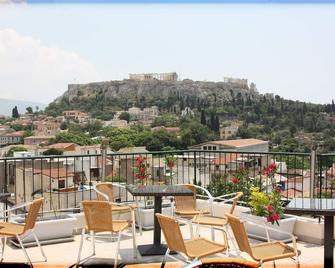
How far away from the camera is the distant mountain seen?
81.4 feet

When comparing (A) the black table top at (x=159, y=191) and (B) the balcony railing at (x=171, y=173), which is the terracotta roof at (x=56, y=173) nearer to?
(B) the balcony railing at (x=171, y=173)

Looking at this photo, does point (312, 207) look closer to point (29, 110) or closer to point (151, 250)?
point (151, 250)

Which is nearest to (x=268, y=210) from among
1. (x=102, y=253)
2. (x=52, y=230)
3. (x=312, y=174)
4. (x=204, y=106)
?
(x=102, y=253)

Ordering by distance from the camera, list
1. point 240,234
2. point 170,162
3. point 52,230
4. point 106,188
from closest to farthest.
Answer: point 240,234, point 52,230, point 106,188, point 170,162

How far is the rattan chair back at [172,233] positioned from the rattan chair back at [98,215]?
93cm

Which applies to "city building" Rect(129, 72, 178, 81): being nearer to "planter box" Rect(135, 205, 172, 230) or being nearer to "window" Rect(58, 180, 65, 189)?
"window" Rect(58, 180, 65, 189)

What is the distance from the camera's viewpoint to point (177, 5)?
605 cm

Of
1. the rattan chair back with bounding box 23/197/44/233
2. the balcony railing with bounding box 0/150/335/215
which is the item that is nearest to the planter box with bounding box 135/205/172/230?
the balcony railing with bounding box 0/150/335/215

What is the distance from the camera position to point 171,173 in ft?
22.8

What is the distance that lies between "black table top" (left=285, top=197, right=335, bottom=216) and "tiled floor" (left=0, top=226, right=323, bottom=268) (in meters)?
0.74

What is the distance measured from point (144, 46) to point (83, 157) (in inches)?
762

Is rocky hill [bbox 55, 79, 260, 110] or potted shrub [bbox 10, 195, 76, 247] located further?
rocky hill [bbox 55, 79, 260, 110]

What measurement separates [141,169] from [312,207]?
277cm

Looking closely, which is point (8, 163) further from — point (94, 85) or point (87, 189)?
point (94, 85)
